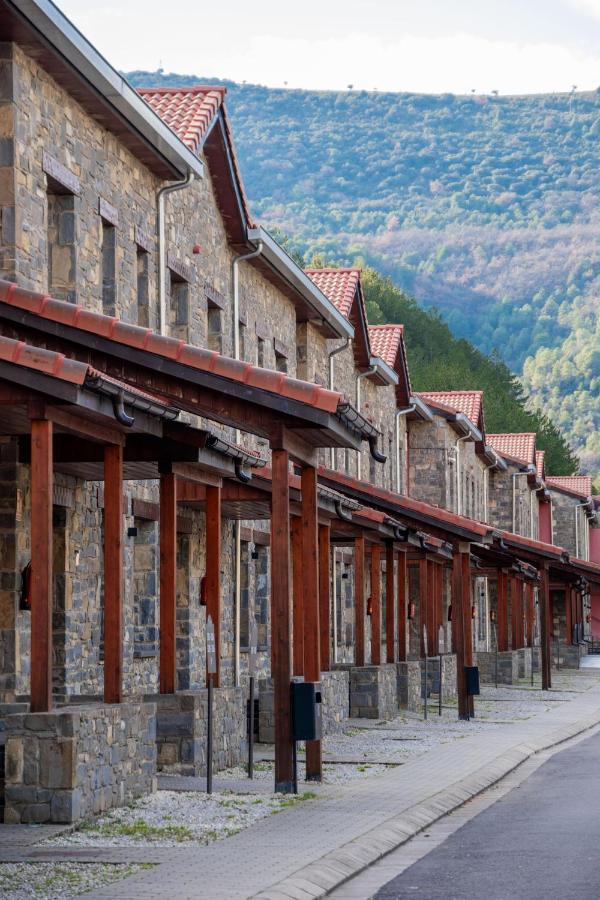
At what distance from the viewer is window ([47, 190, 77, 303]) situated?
1700cm

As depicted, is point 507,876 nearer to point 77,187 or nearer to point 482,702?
point 77,187

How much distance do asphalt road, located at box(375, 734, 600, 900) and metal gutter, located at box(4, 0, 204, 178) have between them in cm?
780

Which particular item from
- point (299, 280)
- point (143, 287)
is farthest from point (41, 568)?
point (299, 280)

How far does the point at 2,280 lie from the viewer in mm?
14953

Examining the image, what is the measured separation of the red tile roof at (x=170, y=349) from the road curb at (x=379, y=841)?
11.6ft

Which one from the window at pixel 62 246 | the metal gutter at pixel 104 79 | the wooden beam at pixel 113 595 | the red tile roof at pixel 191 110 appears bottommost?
the wooden beam at pixel 113 595

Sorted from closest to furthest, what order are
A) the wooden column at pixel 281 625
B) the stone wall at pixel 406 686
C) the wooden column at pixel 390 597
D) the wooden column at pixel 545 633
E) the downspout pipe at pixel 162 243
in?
1. the wooden column at pixel 281 625
2. the downspout pipe at pixel 162 243
3. the wooden column at pixel 390 597
4. the stone wall at pixel 406 686
5. the wooden column at pixel 545 633

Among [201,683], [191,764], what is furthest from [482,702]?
[191,764]

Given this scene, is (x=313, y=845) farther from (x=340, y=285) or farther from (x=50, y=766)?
(x=340, y=285)

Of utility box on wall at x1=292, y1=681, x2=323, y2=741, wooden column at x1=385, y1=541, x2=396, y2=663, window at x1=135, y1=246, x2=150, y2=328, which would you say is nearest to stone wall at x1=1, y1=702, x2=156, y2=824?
utility box on wall at x1=292, y1=681, x2=323, y2=741

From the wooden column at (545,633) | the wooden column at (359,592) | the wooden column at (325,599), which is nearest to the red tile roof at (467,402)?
the wooden column at (545,633)

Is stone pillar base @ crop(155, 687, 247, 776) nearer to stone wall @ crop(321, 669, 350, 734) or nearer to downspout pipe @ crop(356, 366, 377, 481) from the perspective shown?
stone wall @ crop(321, 669, 350, 734)

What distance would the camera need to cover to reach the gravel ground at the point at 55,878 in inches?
387

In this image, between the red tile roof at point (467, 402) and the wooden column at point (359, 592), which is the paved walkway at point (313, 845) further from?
the red tile roof at point (467, 402)
